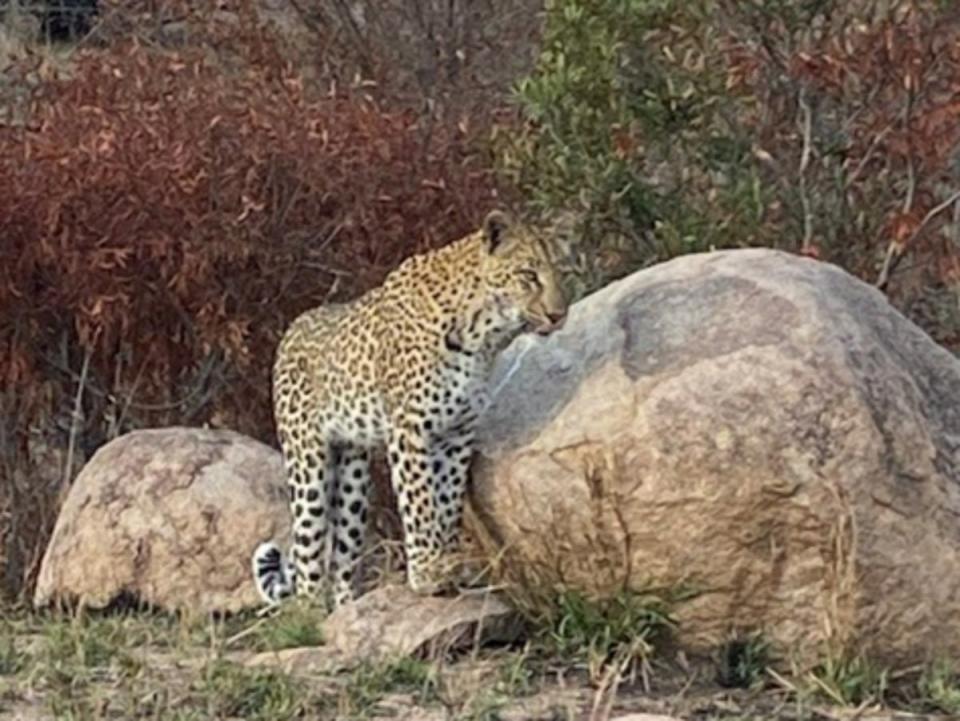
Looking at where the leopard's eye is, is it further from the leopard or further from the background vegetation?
the background vegetation

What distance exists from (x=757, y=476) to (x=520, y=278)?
1.15m

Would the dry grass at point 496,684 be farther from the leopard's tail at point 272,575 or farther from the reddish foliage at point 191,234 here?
the reddish foliage at point 191,234

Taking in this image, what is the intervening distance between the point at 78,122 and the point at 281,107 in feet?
2.76

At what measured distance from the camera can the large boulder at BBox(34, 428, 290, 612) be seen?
9.34 metres

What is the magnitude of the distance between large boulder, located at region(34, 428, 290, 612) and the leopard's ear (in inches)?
67.3

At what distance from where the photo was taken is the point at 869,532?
7.61m

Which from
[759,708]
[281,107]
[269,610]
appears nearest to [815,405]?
[759,708]

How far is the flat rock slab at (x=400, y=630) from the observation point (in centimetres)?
788

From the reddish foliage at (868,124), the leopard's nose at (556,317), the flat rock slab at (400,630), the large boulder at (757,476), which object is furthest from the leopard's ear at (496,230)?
the reddish foliage at (868,124)

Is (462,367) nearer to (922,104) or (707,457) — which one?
(707,457)

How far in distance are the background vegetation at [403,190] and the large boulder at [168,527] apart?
59 centimetres

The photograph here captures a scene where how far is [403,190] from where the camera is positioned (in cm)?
1012

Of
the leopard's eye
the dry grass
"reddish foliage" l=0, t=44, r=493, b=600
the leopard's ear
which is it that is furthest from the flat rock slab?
"reddish foliage" l=0, t=44, r=493, b=600

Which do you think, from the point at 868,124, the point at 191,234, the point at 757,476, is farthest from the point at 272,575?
the point at 868,124
